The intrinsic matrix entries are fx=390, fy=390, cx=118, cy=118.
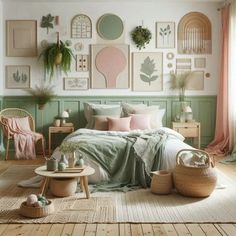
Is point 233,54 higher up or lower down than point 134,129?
higher up

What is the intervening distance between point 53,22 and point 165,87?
2349 mm

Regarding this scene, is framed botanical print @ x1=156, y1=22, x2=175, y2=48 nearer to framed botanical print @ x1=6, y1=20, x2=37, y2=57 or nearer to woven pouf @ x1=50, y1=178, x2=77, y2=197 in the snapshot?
framed botanical print @ x1=6, y1=20, x2=37, y2=57

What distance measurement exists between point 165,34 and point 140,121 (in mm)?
1899

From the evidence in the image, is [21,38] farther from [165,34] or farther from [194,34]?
[194,34]

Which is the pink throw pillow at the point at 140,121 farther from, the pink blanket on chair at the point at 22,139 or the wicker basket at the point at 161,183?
the wicker basket at the point at 161,183

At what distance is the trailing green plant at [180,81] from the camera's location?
7.09m

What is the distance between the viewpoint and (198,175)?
3986mm

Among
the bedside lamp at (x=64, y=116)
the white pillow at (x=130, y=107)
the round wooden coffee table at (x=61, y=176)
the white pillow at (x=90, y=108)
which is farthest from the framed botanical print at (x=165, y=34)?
the round wooden coffee table at (x=61, y=176)

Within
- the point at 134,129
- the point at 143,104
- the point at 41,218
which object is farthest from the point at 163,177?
the point at 143,104

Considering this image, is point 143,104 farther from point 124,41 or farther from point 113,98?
point 124,41

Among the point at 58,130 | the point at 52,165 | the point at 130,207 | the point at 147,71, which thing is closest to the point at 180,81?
the point at 147,71

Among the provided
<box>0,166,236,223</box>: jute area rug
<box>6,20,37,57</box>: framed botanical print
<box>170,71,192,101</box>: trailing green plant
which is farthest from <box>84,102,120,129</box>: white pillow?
<box>0,166,236,223</box>: jute area rug

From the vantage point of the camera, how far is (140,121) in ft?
20.3

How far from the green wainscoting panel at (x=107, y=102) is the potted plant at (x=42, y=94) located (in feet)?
0.36
